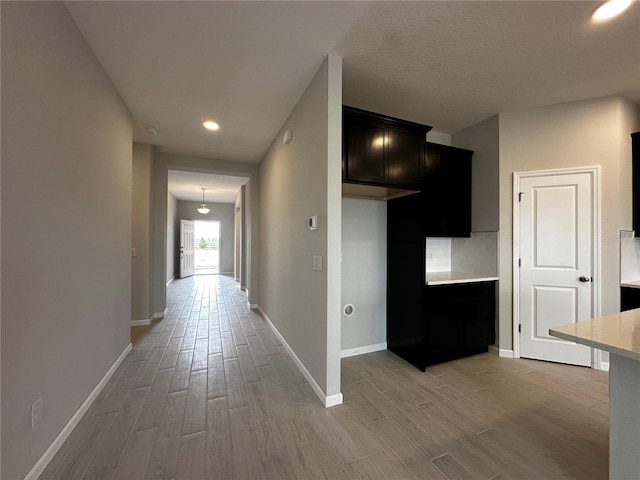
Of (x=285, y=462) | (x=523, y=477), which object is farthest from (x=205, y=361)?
(x=523, y=477)

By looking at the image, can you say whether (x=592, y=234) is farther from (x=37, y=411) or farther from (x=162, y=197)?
(x=162, y=197)

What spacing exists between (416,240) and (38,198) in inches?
113

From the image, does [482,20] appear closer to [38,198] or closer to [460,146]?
[460,146]

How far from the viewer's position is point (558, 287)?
2.68 metres

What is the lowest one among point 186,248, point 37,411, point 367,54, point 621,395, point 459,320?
point 37,411

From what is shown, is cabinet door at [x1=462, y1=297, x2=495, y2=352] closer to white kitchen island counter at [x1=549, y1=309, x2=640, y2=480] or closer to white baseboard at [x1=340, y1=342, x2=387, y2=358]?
white baseboard at [x1=340, y1=342, x2=387, y2=358]

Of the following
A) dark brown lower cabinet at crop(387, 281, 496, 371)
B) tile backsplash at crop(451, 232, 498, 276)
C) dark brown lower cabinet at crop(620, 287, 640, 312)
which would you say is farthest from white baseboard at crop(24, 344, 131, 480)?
dark brown lower cabinet at crop(620, 287, 640, 312)

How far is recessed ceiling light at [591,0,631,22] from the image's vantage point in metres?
1.55

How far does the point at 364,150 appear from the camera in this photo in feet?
7.50

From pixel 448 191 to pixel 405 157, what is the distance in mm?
933

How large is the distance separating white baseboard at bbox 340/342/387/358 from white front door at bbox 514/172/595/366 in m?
1.54

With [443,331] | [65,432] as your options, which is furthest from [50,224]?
[443,331]

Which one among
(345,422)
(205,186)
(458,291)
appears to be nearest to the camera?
(345,422)

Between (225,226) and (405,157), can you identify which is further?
(225,226)
